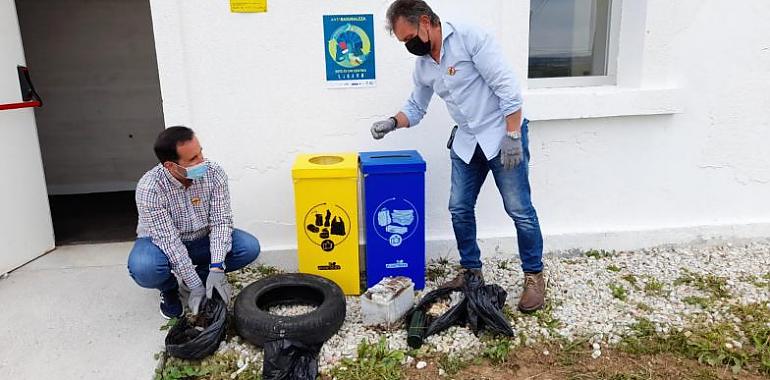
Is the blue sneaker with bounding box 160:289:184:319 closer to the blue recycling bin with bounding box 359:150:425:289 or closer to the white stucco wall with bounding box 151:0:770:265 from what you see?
the white stucco wall with bounding box 151:0:770:265

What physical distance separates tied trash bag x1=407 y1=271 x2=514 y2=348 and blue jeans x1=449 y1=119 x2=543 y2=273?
0.29 meters

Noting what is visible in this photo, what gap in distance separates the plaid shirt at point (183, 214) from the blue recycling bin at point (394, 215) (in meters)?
→ 0.87

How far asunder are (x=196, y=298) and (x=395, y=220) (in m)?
1.26

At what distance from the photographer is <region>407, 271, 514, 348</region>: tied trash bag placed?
3.14 meters

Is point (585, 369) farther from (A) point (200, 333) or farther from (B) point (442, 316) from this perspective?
(A) point (200, 333)

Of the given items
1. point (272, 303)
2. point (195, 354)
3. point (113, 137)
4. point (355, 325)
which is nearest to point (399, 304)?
point (355, 325)

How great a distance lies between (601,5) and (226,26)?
2775mm

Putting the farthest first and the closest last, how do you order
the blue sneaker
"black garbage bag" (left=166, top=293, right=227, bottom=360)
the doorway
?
the doorway, the blue sneaker, "black garbage bag" (left=166, top=293, right=227, bottom=360)

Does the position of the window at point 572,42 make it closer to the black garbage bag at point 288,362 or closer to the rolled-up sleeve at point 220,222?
the rolled-up sleeve at point 220,222

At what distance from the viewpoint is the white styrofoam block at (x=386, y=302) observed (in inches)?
127

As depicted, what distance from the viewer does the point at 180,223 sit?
3.23m

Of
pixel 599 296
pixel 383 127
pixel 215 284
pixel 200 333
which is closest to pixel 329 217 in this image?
pixel 383 127

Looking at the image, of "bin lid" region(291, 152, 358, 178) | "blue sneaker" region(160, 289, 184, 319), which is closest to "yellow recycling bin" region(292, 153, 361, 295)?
"bin lid" region(291, 152, 358, 178)

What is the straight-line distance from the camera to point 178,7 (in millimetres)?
3627
